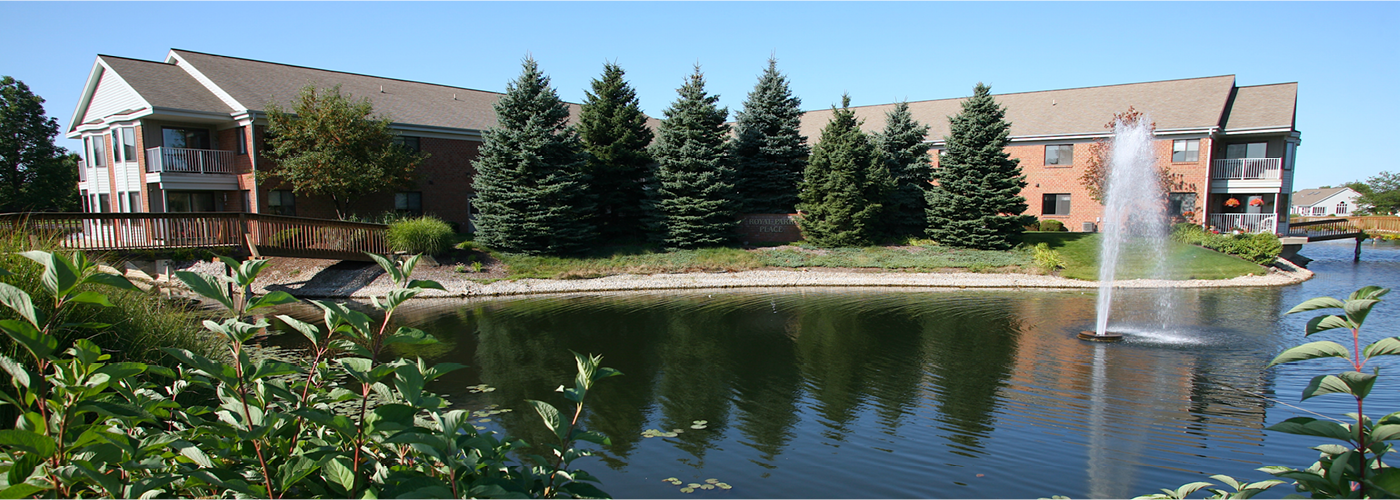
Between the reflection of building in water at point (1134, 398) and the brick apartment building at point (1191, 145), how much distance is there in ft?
65.1

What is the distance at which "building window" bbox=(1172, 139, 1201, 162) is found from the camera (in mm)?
29609

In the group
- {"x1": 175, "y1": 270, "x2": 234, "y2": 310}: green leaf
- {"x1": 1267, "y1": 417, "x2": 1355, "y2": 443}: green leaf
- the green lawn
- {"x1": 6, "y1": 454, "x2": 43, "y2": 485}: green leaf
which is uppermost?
{"x1": 175, "y1": 270, "x2": 234, "y2": 310}: green leaf

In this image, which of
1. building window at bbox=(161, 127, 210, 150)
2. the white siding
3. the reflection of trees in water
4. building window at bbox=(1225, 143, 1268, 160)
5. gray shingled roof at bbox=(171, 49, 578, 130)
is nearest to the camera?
the reflection of trees in water

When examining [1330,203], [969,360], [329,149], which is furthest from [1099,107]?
[1330,203]

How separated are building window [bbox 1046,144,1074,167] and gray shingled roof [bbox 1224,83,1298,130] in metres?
5.84

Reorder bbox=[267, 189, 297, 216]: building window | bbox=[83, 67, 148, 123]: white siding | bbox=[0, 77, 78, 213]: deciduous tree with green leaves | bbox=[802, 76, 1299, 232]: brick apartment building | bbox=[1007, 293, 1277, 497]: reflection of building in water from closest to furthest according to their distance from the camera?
bbox=[1007, 293, 1277, 497]: reflection of building in water, bbox=[83, 67, 148, 123]: white siding, bbox=[267, 189, 297, 216]: building window, bbox=[802, 76, 1299, 232]: brick apartment building, bbox=[0, 77, 78, 213]: deciduous tree with green leaves

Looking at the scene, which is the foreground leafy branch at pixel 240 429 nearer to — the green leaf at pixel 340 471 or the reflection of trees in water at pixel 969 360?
the green leaf at pixel 340 471

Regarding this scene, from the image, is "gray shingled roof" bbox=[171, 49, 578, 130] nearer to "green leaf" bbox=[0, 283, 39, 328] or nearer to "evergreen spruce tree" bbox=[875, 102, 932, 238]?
"evergreen spruce tree" bbox=[875, 102, 932, 238]

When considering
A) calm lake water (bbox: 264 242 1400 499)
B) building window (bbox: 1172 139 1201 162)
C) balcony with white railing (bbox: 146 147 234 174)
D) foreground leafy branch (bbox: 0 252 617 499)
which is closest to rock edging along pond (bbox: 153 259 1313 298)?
calm lake water (bbox: 264 242 1400 499)

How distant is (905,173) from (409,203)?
19.8 meters

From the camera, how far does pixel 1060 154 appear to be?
32469mm

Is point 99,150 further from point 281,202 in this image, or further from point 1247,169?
point 1247,169

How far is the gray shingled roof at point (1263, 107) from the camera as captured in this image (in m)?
29.0

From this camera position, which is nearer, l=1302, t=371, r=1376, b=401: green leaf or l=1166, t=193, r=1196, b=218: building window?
l=1302, t=371, r=1376, b=401: green leaf
